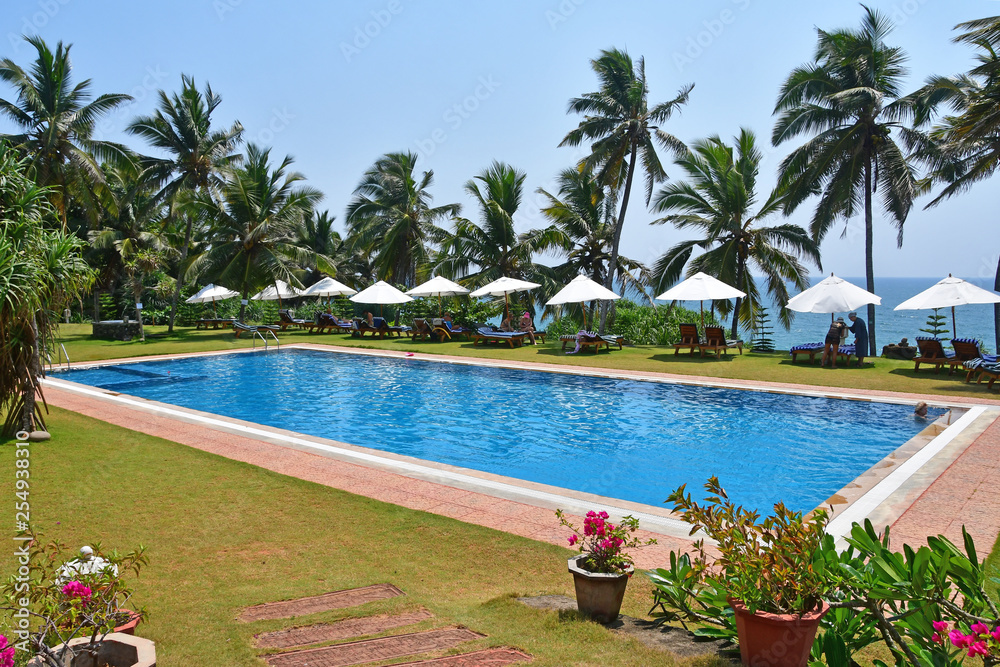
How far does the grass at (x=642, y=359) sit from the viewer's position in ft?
45.3

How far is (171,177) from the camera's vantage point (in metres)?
27.1

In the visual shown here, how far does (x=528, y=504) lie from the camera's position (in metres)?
6.45

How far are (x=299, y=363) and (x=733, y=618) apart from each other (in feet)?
58.6

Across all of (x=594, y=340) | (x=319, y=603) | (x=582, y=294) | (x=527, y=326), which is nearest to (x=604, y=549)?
(x=319, y=603)

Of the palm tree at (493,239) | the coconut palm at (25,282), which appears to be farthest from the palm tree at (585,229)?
the coconut palm at (25,282)

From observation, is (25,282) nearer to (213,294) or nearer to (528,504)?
(528,504)

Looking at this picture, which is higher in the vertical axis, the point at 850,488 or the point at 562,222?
the point at 562,222

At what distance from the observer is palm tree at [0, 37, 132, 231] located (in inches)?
874

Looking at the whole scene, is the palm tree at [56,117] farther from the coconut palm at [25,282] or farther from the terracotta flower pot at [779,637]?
the terracotta flower pot at [779,637]

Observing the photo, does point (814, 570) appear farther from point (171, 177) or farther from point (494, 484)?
point (171, 177)

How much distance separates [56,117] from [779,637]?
27303 millimetres

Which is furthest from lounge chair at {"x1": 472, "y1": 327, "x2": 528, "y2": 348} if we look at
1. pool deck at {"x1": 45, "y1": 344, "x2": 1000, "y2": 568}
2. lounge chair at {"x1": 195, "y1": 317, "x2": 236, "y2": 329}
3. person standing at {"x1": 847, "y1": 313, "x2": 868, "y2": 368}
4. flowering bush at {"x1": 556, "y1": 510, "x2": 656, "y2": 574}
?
flowering bush at {"x1": 556, "y1": 510, "x2": 656, "y2": 574}

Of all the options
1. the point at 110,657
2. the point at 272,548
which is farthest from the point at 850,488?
the point at 110,657

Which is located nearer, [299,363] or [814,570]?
[814,570]
